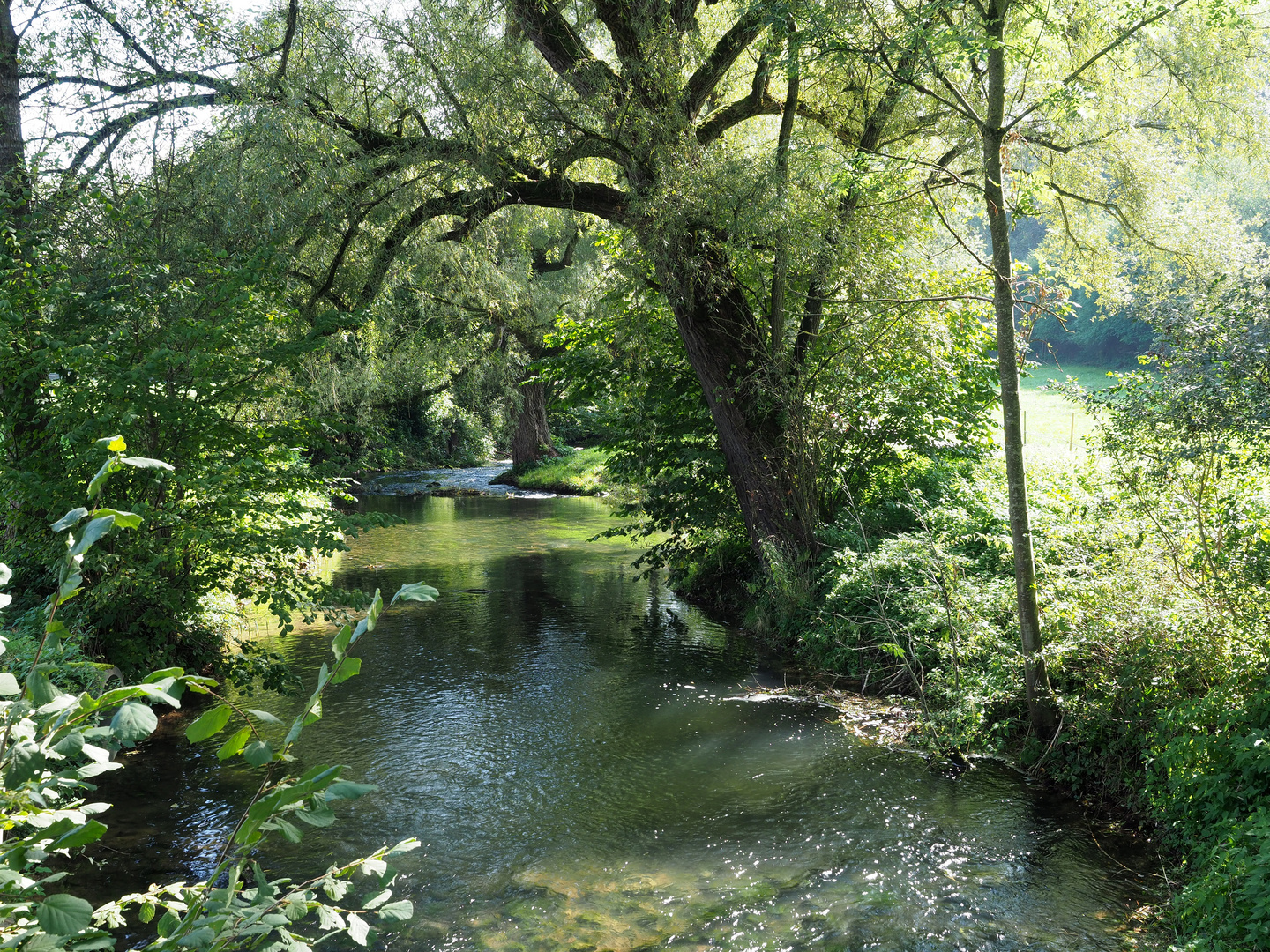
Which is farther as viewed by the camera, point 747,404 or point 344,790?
point 747,404

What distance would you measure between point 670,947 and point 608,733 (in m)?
2.99

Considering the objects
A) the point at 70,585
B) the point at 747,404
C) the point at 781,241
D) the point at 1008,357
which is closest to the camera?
the point at 70,585

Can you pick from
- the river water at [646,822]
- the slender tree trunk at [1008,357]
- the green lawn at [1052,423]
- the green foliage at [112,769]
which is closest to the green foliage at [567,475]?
the green lawn at [1052,423]

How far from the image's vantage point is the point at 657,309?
11.5 m

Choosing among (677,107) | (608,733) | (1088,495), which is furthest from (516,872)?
(677,107)

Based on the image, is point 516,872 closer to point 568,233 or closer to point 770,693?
point 770,693

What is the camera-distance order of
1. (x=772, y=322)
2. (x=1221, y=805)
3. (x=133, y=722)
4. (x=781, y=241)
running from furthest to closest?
(x=772, y=322) < (x=781, y=241) < (x=1221, y=805) < (x=133, y=722)

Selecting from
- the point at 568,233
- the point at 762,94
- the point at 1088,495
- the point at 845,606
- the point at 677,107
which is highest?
the point at 568,233

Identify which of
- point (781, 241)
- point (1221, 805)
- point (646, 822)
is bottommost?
point (646, 822)

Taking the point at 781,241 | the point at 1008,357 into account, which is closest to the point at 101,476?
the point at 1008,357

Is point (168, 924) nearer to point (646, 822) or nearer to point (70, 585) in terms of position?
point (70, 585)

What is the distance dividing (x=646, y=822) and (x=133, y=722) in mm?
4992

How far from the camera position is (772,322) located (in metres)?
10.1

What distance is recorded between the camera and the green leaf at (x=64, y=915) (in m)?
1.34
